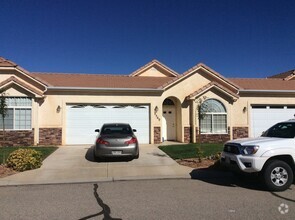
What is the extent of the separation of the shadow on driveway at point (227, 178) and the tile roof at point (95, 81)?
9173 millimetres

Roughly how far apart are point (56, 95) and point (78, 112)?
4.91ft

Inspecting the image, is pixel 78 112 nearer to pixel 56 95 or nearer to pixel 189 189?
pixel 56 95

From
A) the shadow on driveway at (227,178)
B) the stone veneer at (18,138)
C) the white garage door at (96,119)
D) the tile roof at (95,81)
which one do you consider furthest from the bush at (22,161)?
the tile roof at (95,81)

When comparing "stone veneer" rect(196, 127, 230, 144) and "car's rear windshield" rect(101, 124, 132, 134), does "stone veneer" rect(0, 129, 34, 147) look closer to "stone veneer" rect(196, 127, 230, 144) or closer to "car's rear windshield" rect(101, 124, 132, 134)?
"car's rear windshield" rect(101, 124, 132, 134)

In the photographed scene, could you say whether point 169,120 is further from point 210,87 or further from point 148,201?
point 148,201

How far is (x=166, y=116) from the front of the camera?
63.2 feet

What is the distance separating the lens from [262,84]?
67.3ft

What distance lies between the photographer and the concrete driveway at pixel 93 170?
29.1ft

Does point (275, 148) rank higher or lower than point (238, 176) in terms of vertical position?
higher

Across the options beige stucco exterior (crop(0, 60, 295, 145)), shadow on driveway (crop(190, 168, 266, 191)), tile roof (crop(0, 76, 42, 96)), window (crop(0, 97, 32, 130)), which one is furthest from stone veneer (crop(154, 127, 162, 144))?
shadow on driveway (crop(190, 168, 266, 191))

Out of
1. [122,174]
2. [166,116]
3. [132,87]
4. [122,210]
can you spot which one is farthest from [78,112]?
[122,210]

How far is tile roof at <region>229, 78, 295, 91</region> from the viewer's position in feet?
64.4

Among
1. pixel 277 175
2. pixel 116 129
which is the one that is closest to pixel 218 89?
pixel 116 129

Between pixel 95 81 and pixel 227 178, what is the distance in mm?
11921
